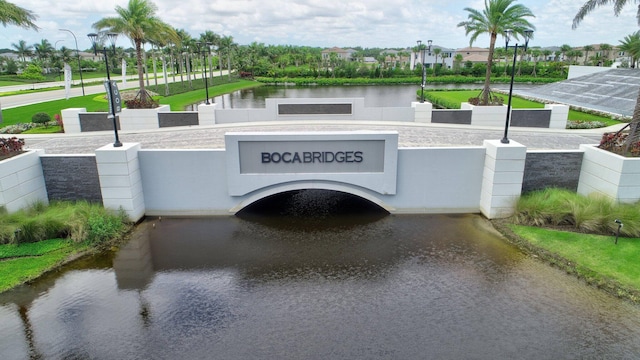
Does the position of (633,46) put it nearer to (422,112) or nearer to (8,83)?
(422,112)

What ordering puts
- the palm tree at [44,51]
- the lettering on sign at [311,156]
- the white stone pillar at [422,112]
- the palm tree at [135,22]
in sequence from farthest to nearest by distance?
1. the palm tree at [44,51]
2. the palm tree at [135,22]
3. the white stone pillar at [422,112]
4. the lettering on sign at [311,156]

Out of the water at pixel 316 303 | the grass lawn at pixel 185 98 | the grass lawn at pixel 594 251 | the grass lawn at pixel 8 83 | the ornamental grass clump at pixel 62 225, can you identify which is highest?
the grass lawn at pixel 8 83

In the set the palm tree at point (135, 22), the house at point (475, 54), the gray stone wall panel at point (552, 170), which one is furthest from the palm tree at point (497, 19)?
the house at point (475, 54)

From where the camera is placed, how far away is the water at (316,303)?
30.9 ft

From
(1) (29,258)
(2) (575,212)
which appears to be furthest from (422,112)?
(1) (29,258)

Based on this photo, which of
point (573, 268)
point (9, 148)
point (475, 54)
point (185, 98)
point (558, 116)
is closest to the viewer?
point (573, 268)

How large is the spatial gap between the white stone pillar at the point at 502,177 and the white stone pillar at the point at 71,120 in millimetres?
22996

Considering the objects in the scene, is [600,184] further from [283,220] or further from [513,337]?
[283,220]

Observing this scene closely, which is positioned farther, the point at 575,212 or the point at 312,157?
the point at 312,157

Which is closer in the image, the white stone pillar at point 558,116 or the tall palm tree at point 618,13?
the tall palm tree at point 618,13

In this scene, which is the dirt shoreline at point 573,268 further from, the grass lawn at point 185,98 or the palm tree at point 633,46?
the palm tree at point 633,46

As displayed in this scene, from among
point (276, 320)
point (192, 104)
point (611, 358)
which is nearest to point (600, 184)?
point (611, 358)

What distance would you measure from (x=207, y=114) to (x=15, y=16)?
1105cm

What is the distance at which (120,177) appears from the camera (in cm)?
1555
